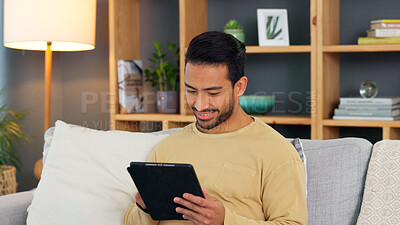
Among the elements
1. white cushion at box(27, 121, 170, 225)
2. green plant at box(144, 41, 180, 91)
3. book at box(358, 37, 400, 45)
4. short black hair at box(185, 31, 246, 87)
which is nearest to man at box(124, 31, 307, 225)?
short black hair at box(185, 31, 246, 87)

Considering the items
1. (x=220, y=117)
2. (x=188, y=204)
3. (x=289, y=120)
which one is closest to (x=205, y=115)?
(x=220, y=117)

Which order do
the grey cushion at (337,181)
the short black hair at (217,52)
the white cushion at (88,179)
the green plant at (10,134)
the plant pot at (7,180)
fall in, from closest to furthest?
the short black hair at (217,52)
the grey cushion at (337,181)
the white cushion at (88,179)
the plant pot at (7,180)
the green plant at (10,134)

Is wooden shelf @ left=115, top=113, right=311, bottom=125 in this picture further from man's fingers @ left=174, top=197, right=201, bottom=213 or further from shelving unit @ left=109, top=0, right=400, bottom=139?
man's fingers @ left=174, top=197, right=201, bottom=213

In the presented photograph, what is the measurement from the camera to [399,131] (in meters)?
2.63

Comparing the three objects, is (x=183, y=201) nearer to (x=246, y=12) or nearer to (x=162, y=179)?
(x=162, y=179)

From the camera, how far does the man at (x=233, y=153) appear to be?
1275 millimetres

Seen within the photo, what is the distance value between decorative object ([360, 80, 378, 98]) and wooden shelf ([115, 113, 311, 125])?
1.04 ft

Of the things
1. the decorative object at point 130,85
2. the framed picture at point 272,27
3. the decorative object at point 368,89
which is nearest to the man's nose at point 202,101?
the framed picture at point 272,27

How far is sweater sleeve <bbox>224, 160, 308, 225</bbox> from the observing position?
49.1 inches

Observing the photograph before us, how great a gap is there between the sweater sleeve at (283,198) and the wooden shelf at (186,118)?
4.57 feet

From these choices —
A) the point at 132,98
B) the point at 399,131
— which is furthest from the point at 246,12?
the point at 399,131

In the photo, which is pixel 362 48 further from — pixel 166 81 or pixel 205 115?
pixel 205 115

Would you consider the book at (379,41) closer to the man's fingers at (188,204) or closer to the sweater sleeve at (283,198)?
the sweater sleeve at (283,198)

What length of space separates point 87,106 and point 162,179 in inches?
97.2
